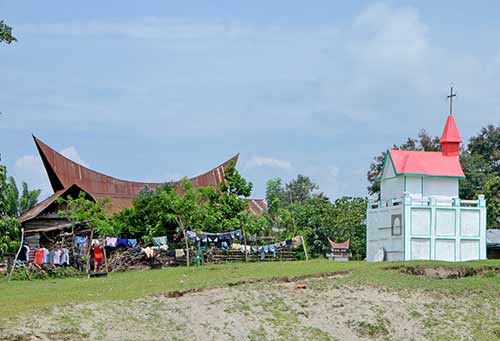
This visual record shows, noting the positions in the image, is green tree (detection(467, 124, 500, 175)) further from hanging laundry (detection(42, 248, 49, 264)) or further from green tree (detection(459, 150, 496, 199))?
hanging laundry (detection(42, 248, 49, 264))

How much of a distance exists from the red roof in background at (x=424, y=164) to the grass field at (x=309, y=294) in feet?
25.0

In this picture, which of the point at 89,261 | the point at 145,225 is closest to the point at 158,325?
the point at 89,261

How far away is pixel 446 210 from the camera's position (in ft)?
128

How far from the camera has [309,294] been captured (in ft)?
88.1

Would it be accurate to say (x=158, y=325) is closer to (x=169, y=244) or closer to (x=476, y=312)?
(x=476, y=312)

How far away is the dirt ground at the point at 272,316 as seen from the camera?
21.1 m

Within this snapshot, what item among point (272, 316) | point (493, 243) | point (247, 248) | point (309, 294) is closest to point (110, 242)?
point (247, 248)

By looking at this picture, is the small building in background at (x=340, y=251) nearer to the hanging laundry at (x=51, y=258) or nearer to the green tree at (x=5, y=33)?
the hanging laundry at (x=51, y=258)

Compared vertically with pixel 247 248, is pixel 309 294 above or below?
below

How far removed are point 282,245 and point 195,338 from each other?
918 inches

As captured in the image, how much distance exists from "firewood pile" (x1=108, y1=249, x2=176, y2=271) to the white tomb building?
35.3 ft

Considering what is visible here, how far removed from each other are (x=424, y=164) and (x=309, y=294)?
14829mm

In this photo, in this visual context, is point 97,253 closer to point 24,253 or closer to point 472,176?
point 24,253

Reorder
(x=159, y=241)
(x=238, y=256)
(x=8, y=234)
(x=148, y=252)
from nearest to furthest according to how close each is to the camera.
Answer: (x=8, y=234) → (x=148, y=252) → (x=159, y=241) → (x=238, y=256)
